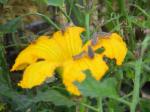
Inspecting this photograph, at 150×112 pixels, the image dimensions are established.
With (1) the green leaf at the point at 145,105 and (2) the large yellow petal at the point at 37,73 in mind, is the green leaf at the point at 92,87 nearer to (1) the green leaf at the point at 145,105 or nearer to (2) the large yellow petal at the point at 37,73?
(2) the large yellow petal at the point at 37,73

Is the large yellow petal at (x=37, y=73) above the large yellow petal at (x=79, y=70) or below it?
below

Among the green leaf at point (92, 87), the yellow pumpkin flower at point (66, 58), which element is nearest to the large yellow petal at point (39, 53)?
the yellow pumpkin flower at point (66, 58)

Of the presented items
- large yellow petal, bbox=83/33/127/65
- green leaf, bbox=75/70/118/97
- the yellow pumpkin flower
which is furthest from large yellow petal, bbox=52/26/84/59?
green leaf, bbox=75/70/118/97

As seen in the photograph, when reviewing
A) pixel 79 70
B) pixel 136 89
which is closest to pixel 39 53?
pixel 79 70

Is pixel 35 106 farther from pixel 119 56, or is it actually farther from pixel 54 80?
pixel 119 56

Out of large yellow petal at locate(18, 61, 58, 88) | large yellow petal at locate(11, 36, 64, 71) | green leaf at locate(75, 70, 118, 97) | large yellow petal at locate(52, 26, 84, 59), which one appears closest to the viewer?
green leaf at locate(75, 70, 118, 97)

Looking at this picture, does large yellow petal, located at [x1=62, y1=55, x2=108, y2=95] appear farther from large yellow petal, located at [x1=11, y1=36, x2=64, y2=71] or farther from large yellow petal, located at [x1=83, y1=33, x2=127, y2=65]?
large yellow petal, located at [x1=11, y1=36, x2=64, y2=71]
